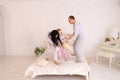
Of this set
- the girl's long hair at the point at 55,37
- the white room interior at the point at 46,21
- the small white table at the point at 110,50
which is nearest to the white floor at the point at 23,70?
the small white table at the point at 110,50

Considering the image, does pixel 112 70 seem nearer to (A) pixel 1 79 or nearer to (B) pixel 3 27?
(A) pixel 1 79

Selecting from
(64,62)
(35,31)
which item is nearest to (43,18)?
(35,31)

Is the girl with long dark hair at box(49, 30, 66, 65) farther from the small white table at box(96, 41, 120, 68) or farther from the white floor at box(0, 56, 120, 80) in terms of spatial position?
the small white table at box(96, 41, 120, 68)

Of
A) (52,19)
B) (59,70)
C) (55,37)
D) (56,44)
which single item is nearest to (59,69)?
(59,70)

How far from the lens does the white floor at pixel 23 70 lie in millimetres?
4199

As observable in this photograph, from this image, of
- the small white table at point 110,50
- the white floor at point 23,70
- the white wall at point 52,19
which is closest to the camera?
the white floor at point 23,70

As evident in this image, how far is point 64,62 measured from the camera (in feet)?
13.8

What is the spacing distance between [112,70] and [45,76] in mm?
1618

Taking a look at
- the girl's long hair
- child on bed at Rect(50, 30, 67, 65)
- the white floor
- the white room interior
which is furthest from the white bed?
the white room interior

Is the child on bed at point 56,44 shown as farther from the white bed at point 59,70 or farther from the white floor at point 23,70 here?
the white floor at point 23,70

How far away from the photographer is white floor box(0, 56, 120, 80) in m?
4.20

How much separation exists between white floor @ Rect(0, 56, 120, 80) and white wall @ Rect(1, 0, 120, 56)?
0.63m

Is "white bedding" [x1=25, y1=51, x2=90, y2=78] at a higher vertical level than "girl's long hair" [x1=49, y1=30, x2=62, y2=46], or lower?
lower

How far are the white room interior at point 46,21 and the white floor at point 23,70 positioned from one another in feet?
1.88
